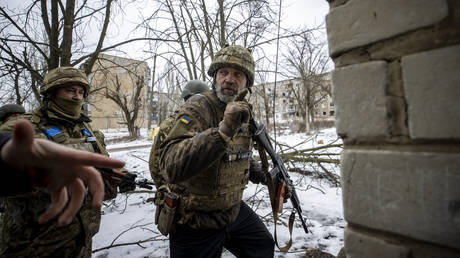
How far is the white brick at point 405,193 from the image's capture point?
2.13ft

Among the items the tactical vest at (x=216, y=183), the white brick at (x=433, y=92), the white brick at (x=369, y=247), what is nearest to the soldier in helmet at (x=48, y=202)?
the tactical vest at (x=216, y=183)

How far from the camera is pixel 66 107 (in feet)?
7.20

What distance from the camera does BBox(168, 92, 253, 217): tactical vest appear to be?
1596 mm

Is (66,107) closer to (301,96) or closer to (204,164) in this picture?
(204,164)

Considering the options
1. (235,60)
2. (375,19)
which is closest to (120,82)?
(235,60)

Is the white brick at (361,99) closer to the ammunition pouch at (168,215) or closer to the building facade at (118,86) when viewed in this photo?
the ammunition pouch at (168,215)

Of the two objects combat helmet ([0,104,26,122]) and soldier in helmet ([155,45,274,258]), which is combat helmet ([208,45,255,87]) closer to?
soldier in helmet ([155,45,274,258])

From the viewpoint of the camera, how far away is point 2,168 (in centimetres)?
70

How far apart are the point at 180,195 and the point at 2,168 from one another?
109cm

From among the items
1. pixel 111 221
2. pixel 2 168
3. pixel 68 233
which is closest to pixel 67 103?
pixel 68 233

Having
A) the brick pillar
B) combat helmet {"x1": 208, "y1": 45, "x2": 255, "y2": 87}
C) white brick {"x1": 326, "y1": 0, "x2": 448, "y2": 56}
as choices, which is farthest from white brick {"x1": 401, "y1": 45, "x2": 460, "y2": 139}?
combat helmet {"x1": 208, "y1": 45, "x2": 255, "y2": 87}

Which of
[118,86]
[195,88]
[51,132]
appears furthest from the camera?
[118,86]

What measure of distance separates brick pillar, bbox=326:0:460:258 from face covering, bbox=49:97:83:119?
2.50 metres

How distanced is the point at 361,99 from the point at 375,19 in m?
0.30
